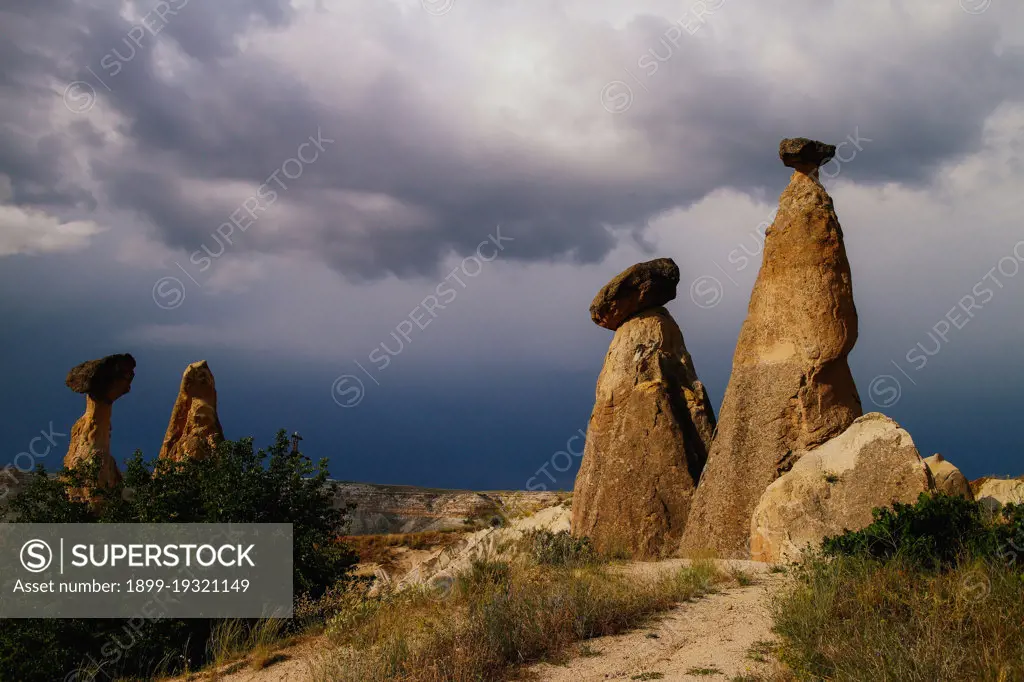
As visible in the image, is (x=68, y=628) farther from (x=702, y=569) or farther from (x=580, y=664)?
(x=702, y=569)

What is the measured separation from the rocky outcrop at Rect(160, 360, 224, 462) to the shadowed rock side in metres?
12.0

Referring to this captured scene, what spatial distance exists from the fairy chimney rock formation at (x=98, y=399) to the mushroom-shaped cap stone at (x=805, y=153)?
65.6 feet

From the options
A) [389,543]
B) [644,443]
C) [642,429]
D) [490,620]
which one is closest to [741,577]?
[490,620]

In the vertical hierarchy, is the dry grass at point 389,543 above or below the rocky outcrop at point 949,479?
above

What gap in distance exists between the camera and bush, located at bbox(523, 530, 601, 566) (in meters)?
10.7

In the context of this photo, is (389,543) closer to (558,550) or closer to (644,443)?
(644,443)

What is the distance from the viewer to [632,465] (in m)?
14.3

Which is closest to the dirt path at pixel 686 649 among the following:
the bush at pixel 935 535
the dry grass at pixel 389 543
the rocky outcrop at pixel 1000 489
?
the bush at pixel 935 535

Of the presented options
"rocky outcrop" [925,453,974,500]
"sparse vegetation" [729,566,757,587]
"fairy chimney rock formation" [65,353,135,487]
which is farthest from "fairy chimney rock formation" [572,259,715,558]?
"fairy chimney rock formation" [65,353,135,487]

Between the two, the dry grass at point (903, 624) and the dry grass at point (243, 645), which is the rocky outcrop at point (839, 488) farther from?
the dry grass at point (243, 645)

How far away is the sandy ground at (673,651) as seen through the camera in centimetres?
612

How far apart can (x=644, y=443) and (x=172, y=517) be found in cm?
849

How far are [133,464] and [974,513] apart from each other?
38.5ft

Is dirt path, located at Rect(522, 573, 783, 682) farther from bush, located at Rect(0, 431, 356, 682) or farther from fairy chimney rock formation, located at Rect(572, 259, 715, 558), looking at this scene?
fairy chimney rock formation, located at Rect(572, 259, 715, 558)
